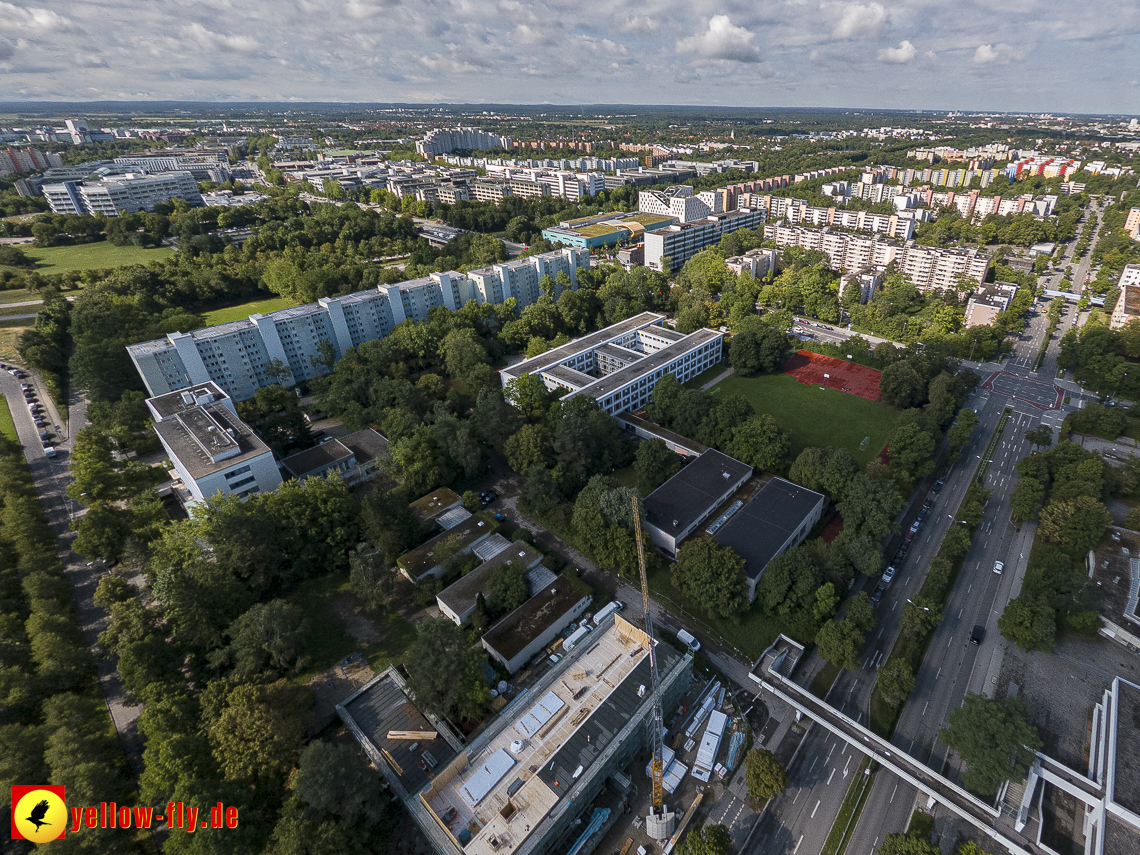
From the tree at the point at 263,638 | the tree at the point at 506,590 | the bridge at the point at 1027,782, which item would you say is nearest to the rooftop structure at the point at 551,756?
the tree at the point at 506,590

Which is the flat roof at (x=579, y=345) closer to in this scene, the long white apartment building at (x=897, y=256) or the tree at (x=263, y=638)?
the tree at (x=263, y=638)

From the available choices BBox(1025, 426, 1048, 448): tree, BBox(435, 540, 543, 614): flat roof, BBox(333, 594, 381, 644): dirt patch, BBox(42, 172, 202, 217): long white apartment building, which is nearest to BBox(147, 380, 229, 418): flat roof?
BBox(333, 594, 381, 644): dirt patch

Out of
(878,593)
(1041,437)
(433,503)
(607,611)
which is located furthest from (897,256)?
(433,503)

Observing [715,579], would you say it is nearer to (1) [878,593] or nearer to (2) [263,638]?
(1) [878,593]

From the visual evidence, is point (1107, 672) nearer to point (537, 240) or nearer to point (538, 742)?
point (538, 742)

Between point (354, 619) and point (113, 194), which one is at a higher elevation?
point (113, 194)
